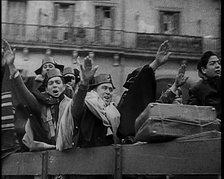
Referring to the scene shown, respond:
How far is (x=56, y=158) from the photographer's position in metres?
3.21

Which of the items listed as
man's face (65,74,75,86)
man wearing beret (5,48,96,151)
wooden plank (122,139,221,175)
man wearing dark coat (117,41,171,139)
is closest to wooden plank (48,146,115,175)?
wooden plank (122,139,221,175)

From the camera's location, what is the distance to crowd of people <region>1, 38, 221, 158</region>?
3.31 meters

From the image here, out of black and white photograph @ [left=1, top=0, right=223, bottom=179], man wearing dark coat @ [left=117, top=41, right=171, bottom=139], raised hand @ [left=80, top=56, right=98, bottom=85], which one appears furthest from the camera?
man wearing dark coat @ [left=117, top=41, right=171, bottom=139]

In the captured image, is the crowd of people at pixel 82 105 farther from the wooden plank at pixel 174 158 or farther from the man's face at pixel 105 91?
the wooden plank at pixel 174 158

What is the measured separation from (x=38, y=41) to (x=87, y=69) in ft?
50.2

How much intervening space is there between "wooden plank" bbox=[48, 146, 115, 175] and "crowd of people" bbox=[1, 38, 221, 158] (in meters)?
0.07

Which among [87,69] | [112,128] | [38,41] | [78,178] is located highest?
[38,41]

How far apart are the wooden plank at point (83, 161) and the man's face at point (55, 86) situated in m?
0.87

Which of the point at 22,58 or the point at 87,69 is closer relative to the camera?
the point at 87,69

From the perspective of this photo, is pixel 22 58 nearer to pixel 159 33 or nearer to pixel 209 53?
pixel 159 33

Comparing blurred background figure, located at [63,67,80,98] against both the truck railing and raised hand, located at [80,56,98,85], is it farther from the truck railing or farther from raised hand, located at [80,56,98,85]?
raised hand, located at [80,56,98,85]

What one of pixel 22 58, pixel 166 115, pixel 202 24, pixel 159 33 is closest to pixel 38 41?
pixel 22 58

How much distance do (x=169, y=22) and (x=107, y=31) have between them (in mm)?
2318

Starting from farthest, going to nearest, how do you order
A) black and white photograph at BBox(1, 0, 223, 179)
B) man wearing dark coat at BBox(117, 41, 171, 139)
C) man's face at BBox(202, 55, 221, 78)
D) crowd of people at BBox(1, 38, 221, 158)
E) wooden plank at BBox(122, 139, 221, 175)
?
man's face at BBox(202, 55, 221, 78) < man wearing dark coat at BBox(117, 41, 171, 139) < crowd of people at BBox(1, 38, 221, 158) < black and white photograph at BBox(1, 0, 223, 179) < wooden plank at BBox(122, 139, 221, 175)
